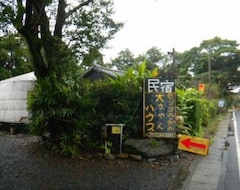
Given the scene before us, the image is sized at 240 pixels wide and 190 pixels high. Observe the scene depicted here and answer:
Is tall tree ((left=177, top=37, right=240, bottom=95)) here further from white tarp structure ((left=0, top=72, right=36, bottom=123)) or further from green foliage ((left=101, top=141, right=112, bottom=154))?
green foliage ((left=101, top=141, right=112, bottom=154))

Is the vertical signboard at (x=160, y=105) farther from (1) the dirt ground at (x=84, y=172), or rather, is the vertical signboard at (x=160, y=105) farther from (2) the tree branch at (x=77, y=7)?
(2) the tree branch at (x=77, y=7)

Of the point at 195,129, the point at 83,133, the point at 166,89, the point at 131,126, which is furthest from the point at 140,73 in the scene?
the point at 195,129

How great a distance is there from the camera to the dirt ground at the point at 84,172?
5.86 m

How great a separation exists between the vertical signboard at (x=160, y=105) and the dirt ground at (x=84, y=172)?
944 mm

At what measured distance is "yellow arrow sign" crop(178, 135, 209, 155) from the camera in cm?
913

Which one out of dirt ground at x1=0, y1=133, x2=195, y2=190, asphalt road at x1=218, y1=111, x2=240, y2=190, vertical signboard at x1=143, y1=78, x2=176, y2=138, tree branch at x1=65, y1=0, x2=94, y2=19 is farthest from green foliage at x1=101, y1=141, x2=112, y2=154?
tree branch at x1=65, y1=0, x2=94, y2=19

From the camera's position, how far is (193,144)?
938 cm

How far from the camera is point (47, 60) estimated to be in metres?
8.71

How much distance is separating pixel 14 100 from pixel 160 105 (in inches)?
289

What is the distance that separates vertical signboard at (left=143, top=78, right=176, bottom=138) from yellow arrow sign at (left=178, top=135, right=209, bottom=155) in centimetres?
48

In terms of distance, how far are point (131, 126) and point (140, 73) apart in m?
1.86

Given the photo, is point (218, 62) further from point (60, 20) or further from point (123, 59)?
point (60, 20)

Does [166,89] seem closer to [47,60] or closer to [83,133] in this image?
[83,133]

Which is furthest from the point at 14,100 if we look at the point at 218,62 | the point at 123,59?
the point at 218,62
